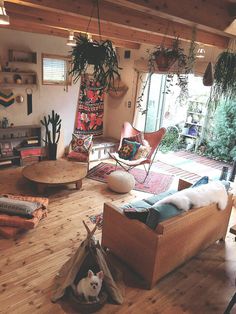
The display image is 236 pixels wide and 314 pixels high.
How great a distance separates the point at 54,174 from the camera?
441 cm

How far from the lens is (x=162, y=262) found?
2527 mm

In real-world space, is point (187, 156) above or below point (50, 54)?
below

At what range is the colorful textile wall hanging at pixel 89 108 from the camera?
6.36 m

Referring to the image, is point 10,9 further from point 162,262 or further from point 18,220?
point 162,262

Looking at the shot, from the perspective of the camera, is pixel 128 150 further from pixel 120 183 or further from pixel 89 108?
pixel 89 108

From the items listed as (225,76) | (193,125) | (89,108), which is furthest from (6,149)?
(193,125)

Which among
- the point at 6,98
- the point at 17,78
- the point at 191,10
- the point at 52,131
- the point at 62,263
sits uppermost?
the point at 191,10

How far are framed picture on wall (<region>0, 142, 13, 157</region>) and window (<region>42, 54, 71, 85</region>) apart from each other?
1486 mm

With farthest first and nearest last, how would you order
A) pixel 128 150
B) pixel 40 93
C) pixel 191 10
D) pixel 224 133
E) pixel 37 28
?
pixel 224 133, pixel 40 93, pixel 128 150, pixel 37 28, pixel 191 10

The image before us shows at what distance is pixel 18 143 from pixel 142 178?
2.62 m

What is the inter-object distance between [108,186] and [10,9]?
118 inches

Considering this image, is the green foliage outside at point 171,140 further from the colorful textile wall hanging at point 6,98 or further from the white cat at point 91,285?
the white cat at point 91,285

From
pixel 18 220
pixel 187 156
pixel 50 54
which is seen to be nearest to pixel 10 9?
pixel 50 54

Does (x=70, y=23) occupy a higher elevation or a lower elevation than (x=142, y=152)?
higher
